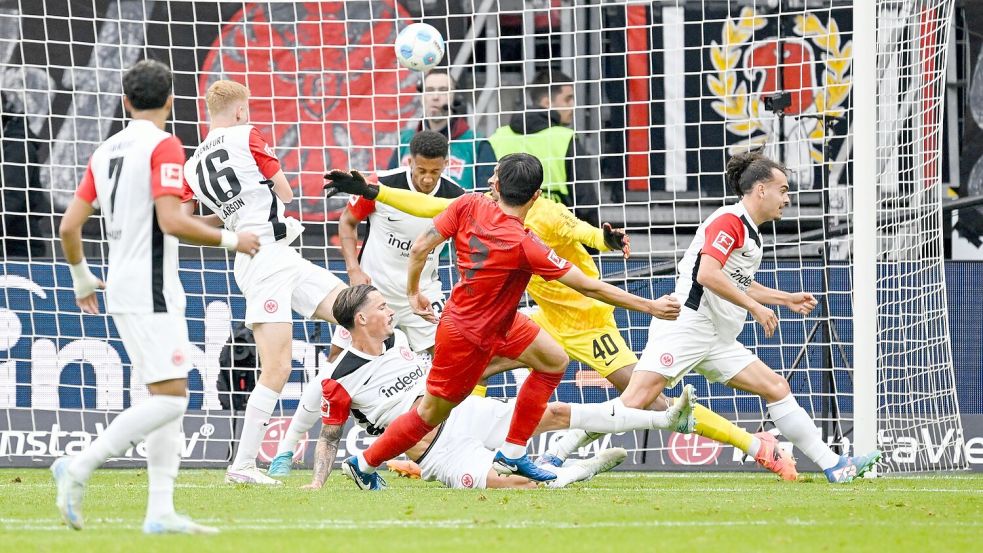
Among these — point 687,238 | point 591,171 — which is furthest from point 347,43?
point 687,238

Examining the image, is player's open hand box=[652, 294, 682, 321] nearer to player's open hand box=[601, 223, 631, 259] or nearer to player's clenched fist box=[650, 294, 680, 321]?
player's clenched fist box=[650, 294, 680, 321]

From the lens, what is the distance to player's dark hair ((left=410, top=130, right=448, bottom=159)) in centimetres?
862

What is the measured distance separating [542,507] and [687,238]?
5.60 m

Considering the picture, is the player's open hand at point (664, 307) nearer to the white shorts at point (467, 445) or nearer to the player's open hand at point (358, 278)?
the white shorts at point (467, 445)

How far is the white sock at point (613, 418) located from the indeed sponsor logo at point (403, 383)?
103 centimetres

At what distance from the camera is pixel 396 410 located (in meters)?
7.80

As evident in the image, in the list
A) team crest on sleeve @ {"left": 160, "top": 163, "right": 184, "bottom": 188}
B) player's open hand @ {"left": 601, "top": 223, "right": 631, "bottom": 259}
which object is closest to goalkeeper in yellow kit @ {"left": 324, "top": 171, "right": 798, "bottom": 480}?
player's open hand @ {"left": 601, "top": 223, "right": 631, "bottom": 259}

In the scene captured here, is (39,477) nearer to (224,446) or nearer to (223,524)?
(224,446)

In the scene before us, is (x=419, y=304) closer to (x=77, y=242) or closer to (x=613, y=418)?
(x=613, y=418)

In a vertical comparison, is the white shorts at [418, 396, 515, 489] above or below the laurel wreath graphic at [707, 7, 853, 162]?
below

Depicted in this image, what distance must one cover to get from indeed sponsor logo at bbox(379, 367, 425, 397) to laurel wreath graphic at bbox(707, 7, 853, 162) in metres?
4.85

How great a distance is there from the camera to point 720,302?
28.0 feet

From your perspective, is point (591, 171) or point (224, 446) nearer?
point (224, 446)

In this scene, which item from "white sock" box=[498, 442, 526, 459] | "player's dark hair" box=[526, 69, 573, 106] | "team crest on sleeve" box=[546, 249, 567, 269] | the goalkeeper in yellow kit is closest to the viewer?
"team crest on sleeve" box=[546, 249, 567, 269]
